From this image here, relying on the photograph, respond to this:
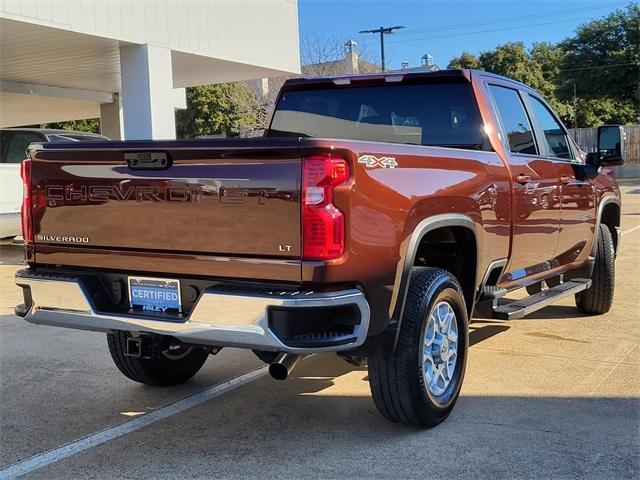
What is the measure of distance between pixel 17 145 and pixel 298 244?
10.1 m

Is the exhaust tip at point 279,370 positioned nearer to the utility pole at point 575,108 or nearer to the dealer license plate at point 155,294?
the dealer license plate at point 155,294

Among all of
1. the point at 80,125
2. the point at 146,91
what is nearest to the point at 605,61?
the point at 80,125

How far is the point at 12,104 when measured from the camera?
20469mm

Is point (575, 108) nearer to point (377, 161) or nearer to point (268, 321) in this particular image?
Answer: point (377, 161)

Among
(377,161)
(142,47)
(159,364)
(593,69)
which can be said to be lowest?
(159,364)

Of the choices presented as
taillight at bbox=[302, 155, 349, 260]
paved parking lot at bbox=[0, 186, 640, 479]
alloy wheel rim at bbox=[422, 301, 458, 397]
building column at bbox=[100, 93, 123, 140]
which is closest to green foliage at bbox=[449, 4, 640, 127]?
building column at bbox=[100, 93, 123, 140]

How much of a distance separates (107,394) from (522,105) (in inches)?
148

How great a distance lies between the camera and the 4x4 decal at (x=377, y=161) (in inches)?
134

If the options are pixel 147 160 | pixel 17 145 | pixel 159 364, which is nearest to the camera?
pixel 147 160

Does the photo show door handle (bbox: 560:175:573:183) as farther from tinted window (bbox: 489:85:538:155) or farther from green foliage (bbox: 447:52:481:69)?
green foliage (bbox: 447:52:481:69)

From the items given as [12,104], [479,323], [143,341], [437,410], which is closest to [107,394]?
[143,341]

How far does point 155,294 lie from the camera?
3.70 meters

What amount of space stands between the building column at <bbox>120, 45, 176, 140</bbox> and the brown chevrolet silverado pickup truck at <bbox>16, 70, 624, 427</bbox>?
29.8ft

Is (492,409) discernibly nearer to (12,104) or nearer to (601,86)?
(12,104)
